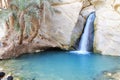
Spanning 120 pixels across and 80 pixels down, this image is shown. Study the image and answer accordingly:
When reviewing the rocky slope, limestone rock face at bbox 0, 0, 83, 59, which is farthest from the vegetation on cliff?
limestone rock face at bbox 0, 0, 83, 59

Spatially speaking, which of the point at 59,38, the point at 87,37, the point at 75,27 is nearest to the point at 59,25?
the point at 59,38

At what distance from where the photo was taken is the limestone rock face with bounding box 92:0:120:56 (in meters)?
13.6

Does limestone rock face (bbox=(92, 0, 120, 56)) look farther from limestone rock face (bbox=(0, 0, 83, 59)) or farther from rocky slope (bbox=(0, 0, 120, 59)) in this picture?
limestone rock face (bbox=(0, 0, 83, 59))

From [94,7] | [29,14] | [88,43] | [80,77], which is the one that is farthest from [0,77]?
[94,7]

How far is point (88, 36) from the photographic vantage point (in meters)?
14.6

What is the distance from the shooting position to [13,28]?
1313 cm

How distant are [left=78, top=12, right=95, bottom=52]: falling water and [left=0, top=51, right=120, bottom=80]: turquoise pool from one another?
85 cm

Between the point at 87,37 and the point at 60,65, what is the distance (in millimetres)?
3298

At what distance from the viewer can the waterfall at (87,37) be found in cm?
1443

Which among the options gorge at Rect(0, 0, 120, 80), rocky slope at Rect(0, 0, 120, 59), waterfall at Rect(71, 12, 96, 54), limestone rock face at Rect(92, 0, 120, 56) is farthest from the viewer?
waterfall at Rect(71, 12, 96, 54)

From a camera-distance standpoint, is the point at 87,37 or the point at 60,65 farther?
the point at 87,37

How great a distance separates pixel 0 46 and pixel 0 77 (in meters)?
3.34

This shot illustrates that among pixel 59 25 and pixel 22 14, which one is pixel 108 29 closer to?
pixel 59 25

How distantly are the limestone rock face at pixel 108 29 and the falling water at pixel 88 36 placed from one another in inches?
13.0
